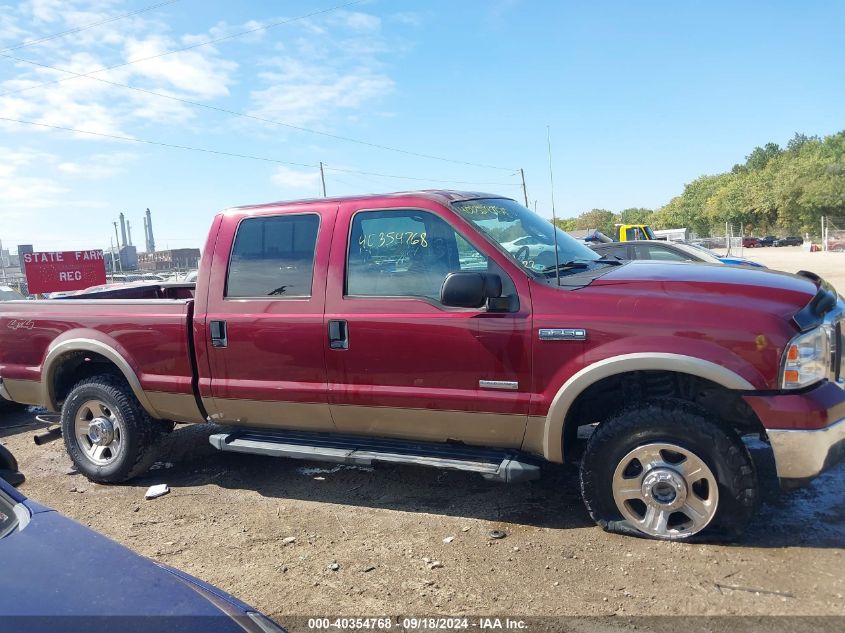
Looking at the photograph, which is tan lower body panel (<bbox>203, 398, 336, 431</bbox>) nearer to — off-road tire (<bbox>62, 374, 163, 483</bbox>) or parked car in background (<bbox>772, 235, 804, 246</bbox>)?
off-road tire (<bbox>62, 374, 163, 483</bbox>)

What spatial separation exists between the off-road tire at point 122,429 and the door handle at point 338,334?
6.12 feet

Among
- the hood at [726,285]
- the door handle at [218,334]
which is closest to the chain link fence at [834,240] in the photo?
the hood at [726,285]

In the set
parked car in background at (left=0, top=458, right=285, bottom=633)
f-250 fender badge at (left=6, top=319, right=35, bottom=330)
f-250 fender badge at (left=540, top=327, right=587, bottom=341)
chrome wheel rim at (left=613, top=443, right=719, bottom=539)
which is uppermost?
f-250 fender badge at (left=6, top=319, right=35, bottom=330)

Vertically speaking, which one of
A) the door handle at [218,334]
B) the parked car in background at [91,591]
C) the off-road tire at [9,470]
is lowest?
the parked car in background at [91,591]

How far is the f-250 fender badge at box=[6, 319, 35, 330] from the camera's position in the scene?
518 centimetres

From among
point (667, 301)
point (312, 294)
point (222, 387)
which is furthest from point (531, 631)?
point (222, 387)

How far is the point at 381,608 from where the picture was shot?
10.3 ft

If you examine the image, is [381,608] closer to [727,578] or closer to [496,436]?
[496,436]

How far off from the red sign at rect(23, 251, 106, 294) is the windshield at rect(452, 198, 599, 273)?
1428 centimetres

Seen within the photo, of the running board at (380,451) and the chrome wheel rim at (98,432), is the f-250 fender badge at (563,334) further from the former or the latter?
the chrome wheel rim at (98,432)

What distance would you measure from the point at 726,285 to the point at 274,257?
2.82 meters

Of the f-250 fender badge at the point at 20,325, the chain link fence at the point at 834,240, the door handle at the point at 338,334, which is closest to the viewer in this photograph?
the door handle at the point at 338,334

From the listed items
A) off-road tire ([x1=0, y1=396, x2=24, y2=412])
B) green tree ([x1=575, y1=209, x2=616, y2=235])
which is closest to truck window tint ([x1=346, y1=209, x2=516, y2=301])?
off-road tire ([x1=0, y1=396, x2=24, y2=412])

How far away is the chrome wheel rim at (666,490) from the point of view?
342 cm
